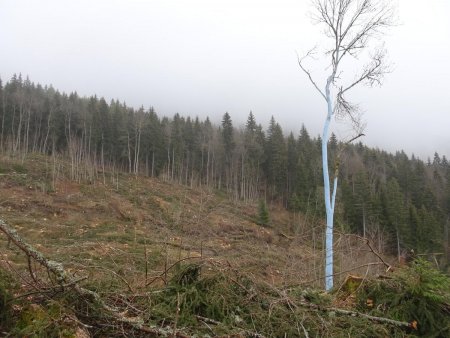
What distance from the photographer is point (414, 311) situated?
338 cm

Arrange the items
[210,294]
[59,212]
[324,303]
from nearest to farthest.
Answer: [210,294] < [324,303] < [59,212]

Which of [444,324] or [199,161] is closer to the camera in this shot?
[444,324]

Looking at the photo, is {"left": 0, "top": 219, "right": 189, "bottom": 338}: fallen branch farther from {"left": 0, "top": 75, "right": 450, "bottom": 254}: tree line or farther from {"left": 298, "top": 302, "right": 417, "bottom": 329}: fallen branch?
{"left": 0, "top": 75, "right": 450, "bottom": 254}: tree line

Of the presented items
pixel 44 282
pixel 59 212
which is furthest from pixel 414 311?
pixel 59 212

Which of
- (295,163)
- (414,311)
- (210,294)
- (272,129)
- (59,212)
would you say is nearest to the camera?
(210,294)

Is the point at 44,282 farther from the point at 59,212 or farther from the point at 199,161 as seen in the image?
the point at 199,161

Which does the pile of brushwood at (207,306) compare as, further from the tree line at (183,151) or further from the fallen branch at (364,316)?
the tree line at (183,151)

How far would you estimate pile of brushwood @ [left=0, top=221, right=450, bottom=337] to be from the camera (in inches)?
100

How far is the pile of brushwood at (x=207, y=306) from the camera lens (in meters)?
2.55

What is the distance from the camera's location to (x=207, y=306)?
3.03m

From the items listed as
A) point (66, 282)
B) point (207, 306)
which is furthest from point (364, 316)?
point (66, 282)

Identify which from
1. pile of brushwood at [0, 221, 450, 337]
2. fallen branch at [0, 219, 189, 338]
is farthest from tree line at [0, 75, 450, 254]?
fallen branch at [0, 219, 189, 338]

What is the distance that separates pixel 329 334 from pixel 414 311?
1072mm

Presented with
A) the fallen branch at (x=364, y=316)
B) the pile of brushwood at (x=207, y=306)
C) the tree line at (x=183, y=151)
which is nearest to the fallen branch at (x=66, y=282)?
the pile of brushwood at (x=207, y=306)
